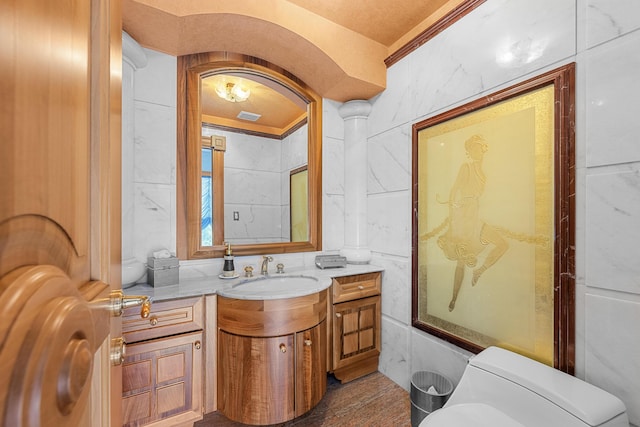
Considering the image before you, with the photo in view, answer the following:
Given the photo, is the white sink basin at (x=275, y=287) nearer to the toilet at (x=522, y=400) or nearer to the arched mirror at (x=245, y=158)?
the arched mirror at (x=245, y=158)

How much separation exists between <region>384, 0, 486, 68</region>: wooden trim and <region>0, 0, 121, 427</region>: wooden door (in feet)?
5.68

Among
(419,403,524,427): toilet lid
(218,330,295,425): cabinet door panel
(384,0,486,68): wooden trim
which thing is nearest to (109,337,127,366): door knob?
(218,330,295,425): cabinet door panel

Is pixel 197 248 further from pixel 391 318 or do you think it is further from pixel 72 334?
pixel 72 334

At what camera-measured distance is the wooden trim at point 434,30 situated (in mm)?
1506

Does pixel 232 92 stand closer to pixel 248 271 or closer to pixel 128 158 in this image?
pixel 128 158

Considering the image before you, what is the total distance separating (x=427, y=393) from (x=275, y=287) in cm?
102

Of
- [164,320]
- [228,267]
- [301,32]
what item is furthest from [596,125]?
[164,320]

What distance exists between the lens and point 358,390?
1854 millimetres

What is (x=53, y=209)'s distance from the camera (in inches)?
12.2

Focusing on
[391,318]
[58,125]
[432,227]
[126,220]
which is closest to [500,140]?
[432,227]

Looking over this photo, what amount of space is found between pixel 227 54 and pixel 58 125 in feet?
5.86

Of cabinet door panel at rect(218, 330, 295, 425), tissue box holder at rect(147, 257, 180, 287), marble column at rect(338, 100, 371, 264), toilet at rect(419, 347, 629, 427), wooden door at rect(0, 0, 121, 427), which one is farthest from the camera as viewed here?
marble column at rect(338, 100, 371, 264)

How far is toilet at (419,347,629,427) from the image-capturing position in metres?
0.92

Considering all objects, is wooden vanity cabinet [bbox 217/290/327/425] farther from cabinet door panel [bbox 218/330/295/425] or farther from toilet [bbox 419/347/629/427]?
toilet [bbox 419/347/629/427]
